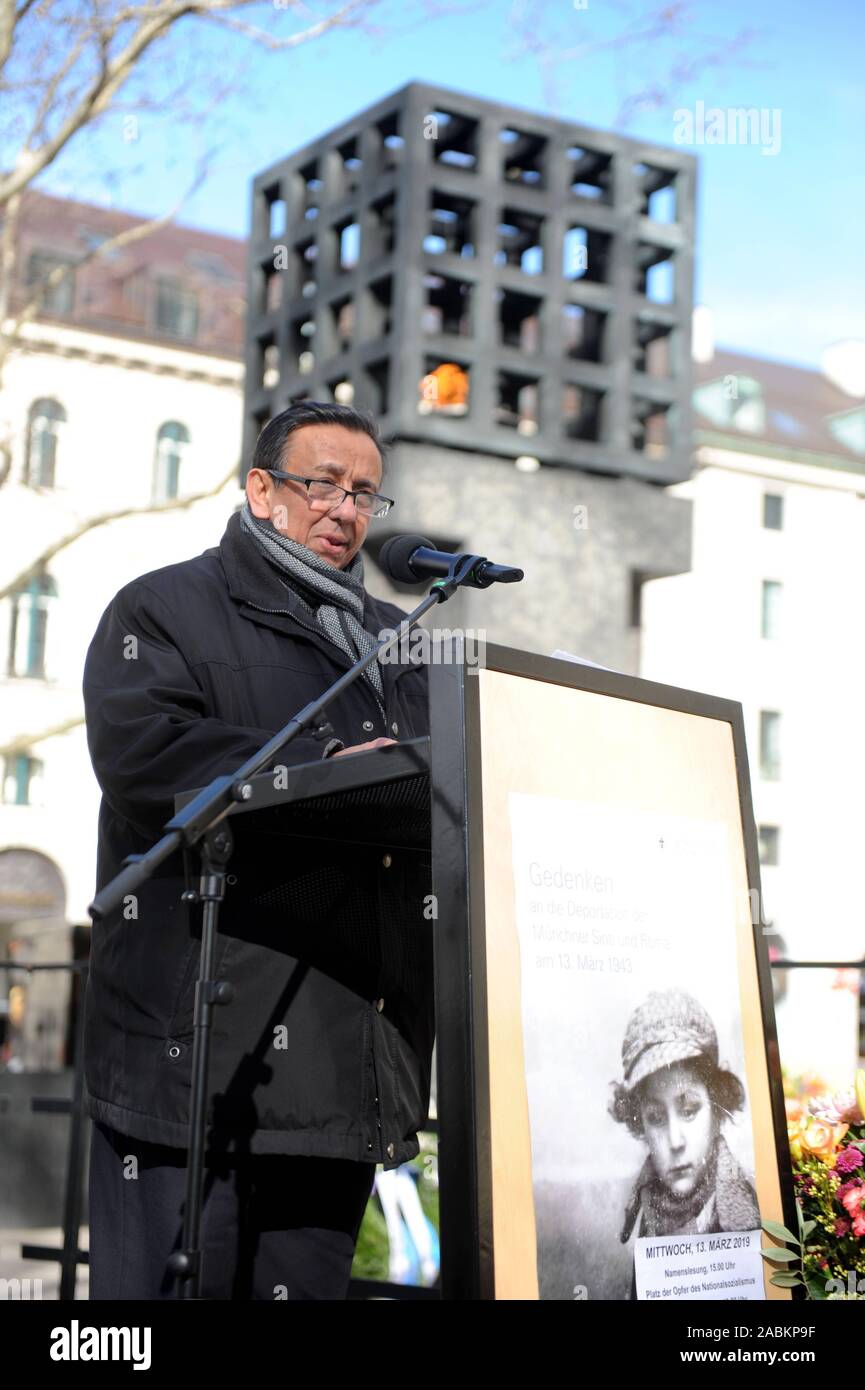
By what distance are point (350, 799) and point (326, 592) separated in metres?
0.74

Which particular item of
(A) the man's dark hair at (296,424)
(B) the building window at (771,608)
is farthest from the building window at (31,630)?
(A) the man's dark hair at (296,424)

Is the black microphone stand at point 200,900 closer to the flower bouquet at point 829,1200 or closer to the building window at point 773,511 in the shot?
the flower bouquet at point 829,1200

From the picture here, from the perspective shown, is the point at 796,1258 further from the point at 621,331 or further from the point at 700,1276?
the point at 621,331

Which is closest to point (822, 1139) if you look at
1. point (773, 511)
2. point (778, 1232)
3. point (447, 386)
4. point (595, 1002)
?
point (778, 1232)

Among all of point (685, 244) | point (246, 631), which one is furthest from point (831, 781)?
point (246, 631)

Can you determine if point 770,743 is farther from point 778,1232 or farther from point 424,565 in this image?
point 778,1232

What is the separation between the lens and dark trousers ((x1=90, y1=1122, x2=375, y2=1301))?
279cm

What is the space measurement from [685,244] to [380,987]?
5.96 m

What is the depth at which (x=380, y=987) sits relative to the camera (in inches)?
115

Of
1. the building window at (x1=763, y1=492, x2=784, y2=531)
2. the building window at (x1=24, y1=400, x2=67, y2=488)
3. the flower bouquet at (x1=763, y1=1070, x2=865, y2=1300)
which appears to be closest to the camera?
the flower bouquet at (x1=763, y1=1070, x2=865, y2=1300)

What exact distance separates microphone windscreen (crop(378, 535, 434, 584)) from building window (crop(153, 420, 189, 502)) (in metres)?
32.3

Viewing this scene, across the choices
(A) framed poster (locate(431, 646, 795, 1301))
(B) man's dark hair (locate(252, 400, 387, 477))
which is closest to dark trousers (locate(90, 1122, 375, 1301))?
(A) framed poster (locate(431, 646, 795, 1301))

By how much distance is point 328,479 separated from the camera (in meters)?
3.32

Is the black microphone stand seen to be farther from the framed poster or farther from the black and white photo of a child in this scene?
the black and white photo of a child
